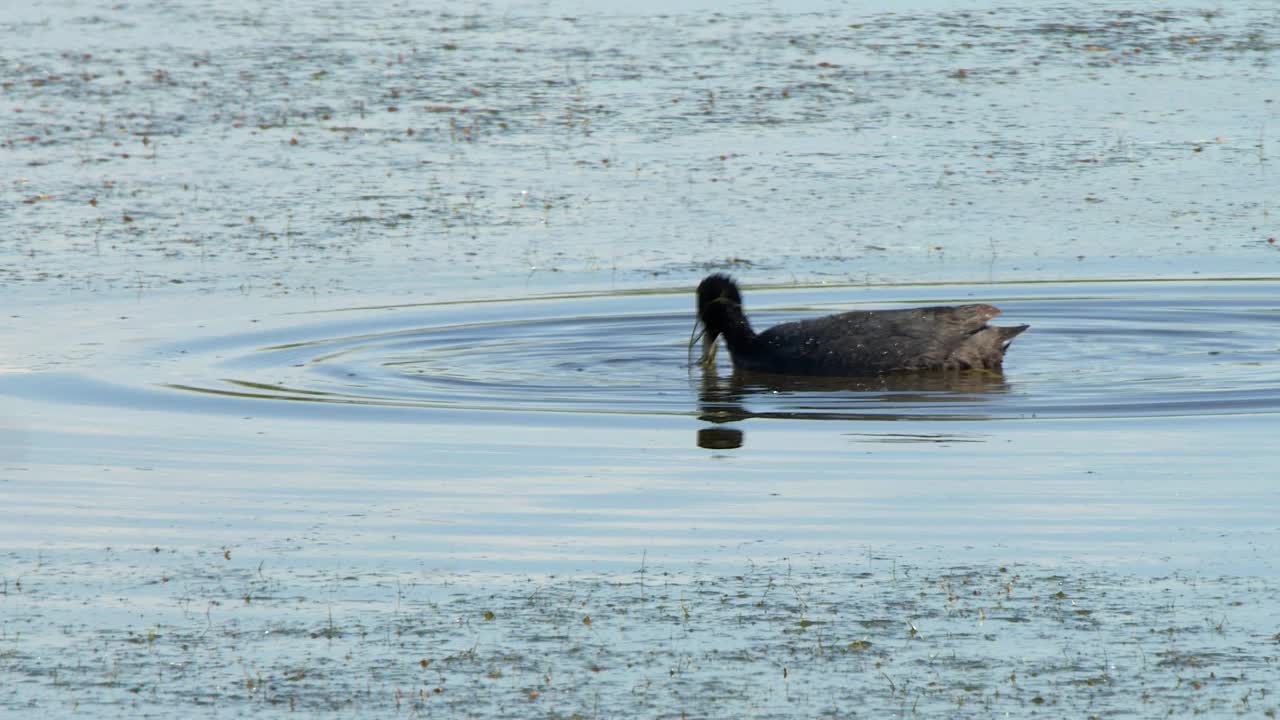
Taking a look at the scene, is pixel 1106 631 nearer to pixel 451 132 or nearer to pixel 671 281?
pixel 671 281

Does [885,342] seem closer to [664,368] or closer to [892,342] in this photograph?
[892,342]

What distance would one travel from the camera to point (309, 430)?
1447 cm

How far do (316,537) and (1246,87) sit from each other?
19658mm

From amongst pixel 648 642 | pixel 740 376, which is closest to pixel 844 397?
pixel 740 376

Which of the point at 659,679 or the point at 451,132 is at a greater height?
the point at 451,132

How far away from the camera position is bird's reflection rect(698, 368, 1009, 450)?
1507cm

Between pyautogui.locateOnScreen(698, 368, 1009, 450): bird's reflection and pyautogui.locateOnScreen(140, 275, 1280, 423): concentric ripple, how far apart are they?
0.07 feet

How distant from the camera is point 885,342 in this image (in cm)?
1659

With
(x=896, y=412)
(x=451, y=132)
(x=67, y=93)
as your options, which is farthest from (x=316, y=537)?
(x=67, y=93)

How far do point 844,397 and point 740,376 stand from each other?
1.40 metres

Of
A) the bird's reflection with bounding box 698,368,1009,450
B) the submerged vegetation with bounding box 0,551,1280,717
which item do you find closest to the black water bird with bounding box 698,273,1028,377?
the bird's reflection with bounding box 698,368,1009,450

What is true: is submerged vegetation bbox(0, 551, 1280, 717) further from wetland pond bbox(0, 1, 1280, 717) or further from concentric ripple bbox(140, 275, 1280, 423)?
concentric ripple bbox(140, 275, 1280, 423)

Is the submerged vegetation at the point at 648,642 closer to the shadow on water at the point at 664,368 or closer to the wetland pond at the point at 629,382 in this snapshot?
the wetland pond at the point at 629,382

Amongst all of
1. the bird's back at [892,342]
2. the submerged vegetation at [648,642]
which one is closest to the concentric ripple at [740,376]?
the bird's back at [892,342]
